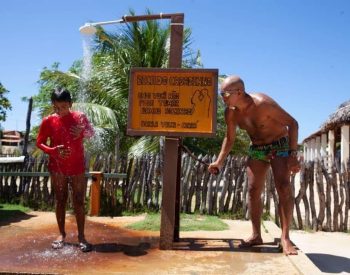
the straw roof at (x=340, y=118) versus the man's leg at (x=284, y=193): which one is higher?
the straw roof at (x=340, y=118)

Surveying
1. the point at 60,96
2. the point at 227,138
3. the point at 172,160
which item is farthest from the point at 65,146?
the point at 227,138

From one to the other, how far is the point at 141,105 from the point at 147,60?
29.2 ft

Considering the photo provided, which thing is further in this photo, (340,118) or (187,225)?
(340,118)

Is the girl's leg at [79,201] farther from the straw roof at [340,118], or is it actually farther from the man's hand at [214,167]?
the straw roof at [340,118]

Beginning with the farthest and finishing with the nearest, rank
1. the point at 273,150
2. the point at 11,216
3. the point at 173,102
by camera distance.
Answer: the point at 11,216, the point at 173,102, the point at 273,150

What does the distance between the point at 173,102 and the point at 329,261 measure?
2.70 metres

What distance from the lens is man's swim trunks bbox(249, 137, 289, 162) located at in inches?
169

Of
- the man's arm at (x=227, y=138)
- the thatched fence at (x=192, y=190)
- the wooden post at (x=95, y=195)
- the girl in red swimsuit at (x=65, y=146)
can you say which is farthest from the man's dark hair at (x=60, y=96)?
the thatched fence at (x=192, y=190)

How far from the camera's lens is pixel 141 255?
4117 millimetres

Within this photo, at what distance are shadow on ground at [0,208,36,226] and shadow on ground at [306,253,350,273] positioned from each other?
411 centimetres

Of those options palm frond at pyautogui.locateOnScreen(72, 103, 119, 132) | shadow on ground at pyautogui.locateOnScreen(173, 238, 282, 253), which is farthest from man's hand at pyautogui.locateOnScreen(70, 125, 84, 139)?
palm frond at pyautogui.locateOnScreen(72, 103, 119, 132)

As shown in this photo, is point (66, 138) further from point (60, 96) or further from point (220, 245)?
point (220, 245)

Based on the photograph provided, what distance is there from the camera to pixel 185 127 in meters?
4.43

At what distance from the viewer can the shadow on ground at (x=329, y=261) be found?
15.9 feet
